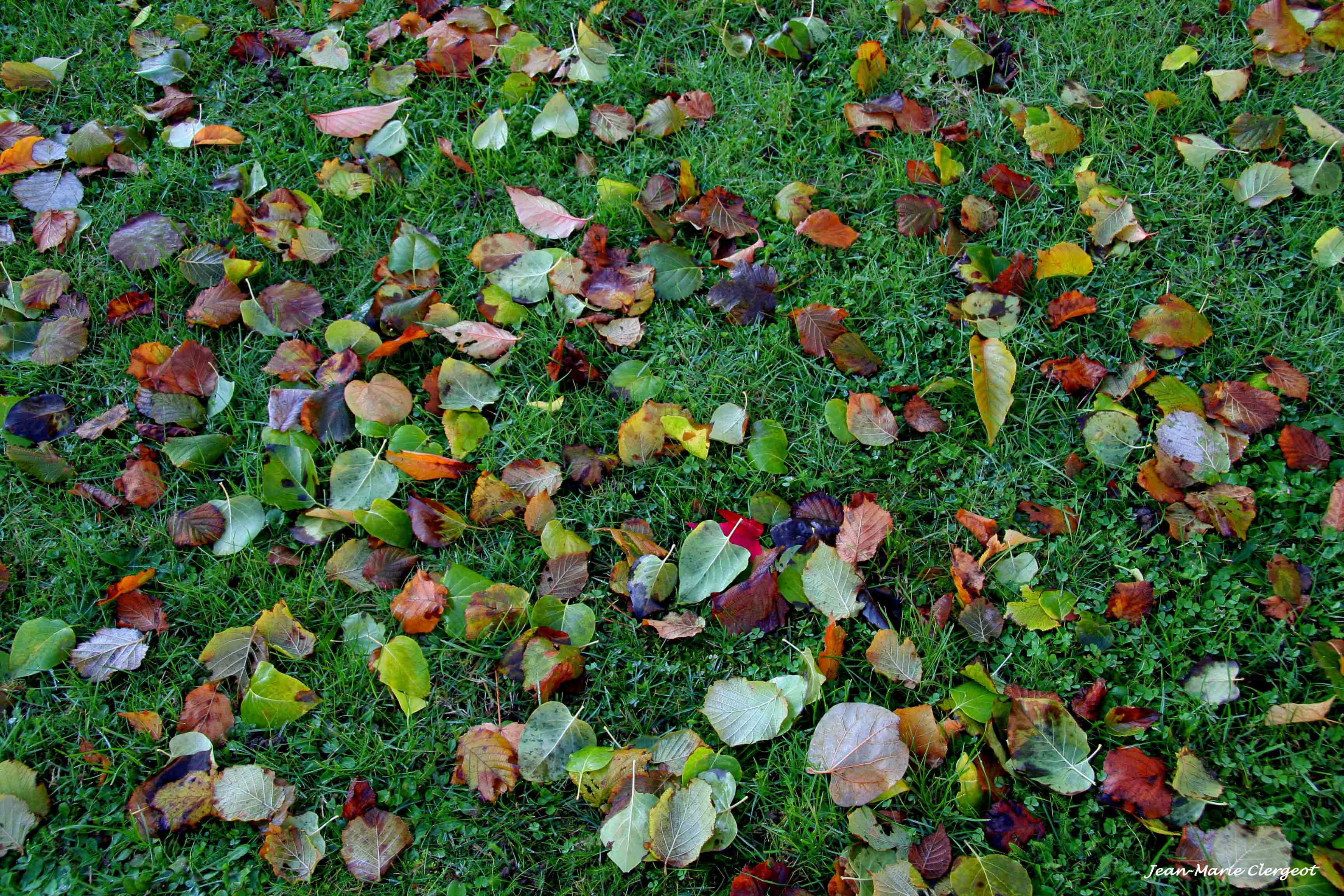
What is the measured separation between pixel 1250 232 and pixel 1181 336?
508mm

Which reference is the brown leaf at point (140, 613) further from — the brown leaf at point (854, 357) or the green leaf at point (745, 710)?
the brown leaf at point (854, 357)

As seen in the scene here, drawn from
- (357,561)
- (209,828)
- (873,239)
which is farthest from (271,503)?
(873,239)

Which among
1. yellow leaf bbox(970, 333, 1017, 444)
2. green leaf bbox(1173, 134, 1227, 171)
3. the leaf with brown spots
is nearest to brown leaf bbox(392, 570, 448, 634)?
yellow leaf bbox(970, 333, 1017, 444)

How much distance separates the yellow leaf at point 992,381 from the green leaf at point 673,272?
0.80 meters

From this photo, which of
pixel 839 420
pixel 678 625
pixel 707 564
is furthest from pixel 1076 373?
pixel 678 625

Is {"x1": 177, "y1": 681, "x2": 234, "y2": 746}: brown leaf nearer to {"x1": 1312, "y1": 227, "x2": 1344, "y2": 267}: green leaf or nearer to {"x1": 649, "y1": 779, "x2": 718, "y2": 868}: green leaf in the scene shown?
{"x1": 649, "y1": 779, "x2": 718, "y2": 868}: green leaf

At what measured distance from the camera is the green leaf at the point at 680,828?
5.43ft

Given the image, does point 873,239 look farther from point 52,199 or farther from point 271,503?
point 52,199

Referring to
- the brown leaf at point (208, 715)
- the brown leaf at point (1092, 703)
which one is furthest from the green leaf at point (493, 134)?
the brown leaf at point (1092, 703)

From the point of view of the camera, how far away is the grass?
1733 millimetres

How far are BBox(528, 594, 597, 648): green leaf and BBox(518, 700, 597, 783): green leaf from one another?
6.6 inches

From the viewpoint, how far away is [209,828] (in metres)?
1.76


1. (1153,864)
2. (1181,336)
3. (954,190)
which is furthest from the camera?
(954,190)

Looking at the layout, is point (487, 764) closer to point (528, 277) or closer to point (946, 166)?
point (528, 277)
